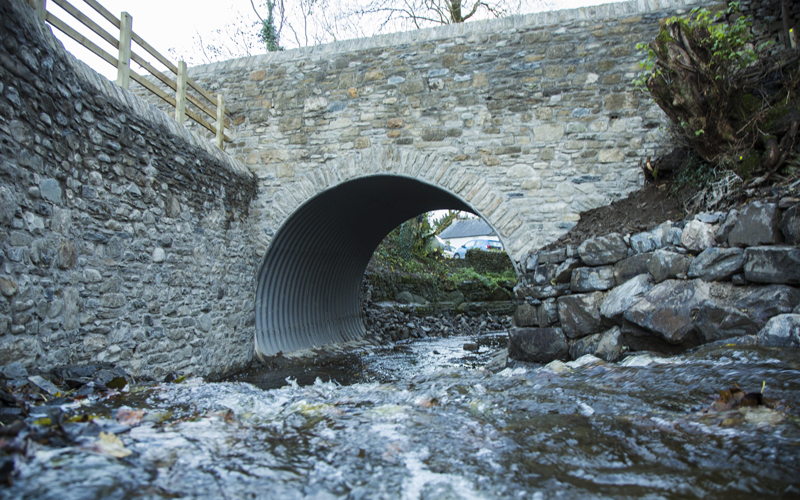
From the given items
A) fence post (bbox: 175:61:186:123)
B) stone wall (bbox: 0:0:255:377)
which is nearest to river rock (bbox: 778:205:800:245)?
stone wall (bbox: 0:0:255:377)

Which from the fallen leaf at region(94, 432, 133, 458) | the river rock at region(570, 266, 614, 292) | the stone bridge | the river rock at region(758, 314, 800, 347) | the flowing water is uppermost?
the stone bridge

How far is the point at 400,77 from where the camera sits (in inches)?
291

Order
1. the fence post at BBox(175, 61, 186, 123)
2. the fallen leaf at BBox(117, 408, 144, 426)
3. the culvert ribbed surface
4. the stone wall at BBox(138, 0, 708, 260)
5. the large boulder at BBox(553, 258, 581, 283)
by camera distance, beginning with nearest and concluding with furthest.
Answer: the fallen leaf at BBox(117, 408, 144, 426) < the large boulder at BBox(553, 258, 581, 283) < the fence post at BBox(175, 61, 186, 123) < the stone wall at BBox(138, 0, 708, 260) < the culvert ribbed surface

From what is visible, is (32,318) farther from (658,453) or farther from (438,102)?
(438,102)

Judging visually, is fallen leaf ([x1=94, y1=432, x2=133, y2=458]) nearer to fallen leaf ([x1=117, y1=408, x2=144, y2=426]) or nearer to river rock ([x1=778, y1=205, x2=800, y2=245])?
fallen leaf ([x1=117, y1=408, x2=144, y2=426])

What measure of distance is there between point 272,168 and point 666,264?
19.5ft

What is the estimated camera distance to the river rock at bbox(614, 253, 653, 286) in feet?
16.8

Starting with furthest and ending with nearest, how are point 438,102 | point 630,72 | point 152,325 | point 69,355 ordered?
point 438,102, point 630,72, point 152,325, point 69,355

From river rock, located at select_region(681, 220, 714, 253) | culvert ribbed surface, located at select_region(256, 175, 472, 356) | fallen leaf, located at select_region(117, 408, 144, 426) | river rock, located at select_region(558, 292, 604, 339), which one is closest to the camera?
fallen leaf, located at select_region(117, 408, 144, 426)

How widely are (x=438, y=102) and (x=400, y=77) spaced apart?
29.8 inches

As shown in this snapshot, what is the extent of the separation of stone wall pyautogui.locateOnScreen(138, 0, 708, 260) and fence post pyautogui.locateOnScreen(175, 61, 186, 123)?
4.62 feet

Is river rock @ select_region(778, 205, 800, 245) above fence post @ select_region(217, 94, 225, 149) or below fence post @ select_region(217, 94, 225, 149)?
below

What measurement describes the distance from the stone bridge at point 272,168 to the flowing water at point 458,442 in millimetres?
1674

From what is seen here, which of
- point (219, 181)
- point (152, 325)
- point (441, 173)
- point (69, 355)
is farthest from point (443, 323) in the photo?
point (69, 355)
